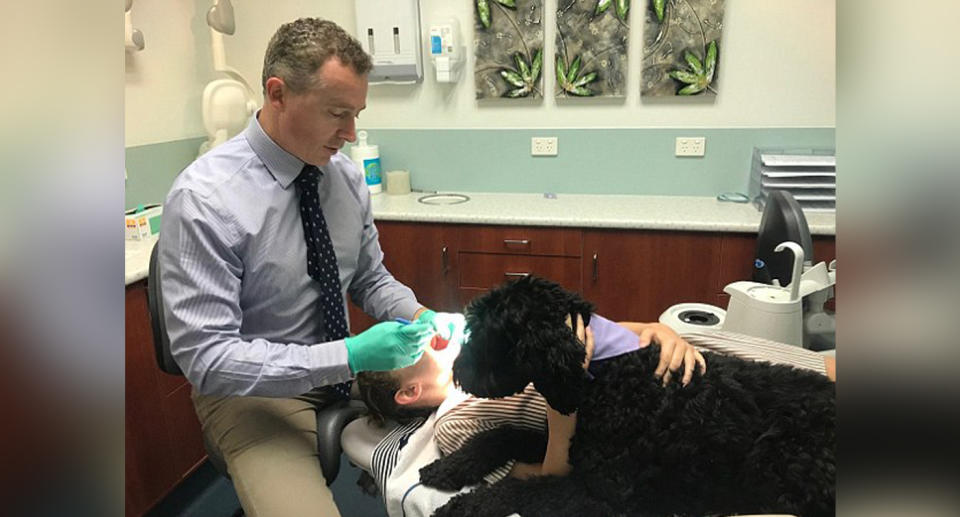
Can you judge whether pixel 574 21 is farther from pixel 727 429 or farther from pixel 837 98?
pixel 837 98

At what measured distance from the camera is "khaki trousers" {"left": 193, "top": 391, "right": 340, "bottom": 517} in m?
1.23

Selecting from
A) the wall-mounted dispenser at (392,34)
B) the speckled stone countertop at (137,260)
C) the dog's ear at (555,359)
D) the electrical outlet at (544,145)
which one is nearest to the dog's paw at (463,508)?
the dog's ear at (555,359)

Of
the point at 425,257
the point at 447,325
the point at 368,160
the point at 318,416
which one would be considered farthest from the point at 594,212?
the point at 318,416

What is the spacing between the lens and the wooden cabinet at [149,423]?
1.84 m

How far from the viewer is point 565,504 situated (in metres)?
1.05

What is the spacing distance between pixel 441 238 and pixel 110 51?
2.42m

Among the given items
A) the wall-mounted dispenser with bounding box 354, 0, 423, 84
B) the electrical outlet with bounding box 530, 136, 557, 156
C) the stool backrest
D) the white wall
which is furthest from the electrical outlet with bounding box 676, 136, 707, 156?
the stool backrest

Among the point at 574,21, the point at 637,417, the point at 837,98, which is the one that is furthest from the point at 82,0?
the point at 574,21

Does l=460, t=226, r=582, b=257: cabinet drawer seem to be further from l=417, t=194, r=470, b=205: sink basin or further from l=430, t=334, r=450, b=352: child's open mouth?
l=430, t=334, r=450, b=352: child's open mouth

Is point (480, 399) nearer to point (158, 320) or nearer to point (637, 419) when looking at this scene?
point (637, 419)

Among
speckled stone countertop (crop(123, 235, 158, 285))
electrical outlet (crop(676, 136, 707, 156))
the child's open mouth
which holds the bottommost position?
the child's open mouth

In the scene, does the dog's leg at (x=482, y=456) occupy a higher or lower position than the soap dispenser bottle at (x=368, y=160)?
lower

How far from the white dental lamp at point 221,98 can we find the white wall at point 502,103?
0.31 feet

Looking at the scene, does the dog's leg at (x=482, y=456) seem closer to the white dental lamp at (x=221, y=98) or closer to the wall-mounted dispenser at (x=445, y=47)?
the wall-mounted dispenser at (x=445, y=47)
